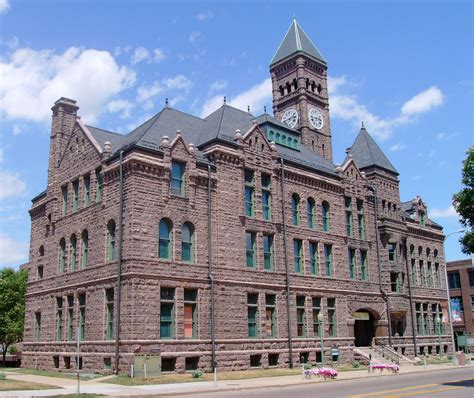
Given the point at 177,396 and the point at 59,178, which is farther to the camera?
the point at 59,178

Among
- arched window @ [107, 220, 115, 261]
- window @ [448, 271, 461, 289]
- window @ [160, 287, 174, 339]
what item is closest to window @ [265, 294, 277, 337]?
window @ [160, 287, 174, 339]

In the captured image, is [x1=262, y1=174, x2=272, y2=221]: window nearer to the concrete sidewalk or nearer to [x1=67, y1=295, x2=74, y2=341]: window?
the concrete sidewalk

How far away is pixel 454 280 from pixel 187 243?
207 feet

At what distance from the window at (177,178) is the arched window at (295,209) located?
9.76 metres

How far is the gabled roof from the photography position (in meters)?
50.3

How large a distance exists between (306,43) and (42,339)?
1794 inches

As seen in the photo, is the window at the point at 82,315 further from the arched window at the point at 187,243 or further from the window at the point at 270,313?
the window at the point at 270,313

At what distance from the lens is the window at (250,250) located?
119ft

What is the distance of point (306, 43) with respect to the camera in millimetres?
66250

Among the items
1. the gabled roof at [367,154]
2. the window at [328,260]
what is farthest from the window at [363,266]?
the gabled roof at [367,154]

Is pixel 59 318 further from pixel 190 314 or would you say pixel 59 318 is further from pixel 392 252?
pixel 392 252

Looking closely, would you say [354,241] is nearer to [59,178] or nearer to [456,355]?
[456,355]

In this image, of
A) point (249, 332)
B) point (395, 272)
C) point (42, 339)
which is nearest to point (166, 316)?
point (249, 332)

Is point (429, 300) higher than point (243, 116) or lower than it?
lower
